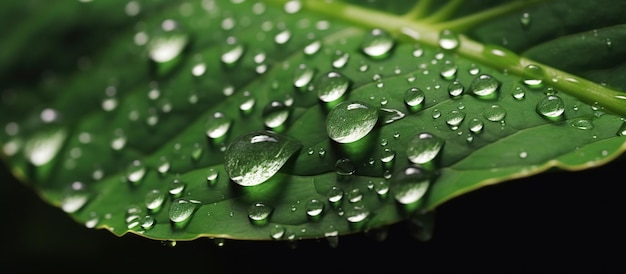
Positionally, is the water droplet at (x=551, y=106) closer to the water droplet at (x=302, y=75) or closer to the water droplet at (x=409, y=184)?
the water droplet at (x=409, y=184)

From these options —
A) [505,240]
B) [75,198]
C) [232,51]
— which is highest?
[232,51]

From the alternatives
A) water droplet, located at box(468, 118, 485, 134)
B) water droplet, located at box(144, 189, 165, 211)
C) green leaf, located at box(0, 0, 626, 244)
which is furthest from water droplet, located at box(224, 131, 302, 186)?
water droplet, located at box(468, 118, 485, 134)

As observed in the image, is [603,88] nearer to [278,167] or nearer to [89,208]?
[278,167]

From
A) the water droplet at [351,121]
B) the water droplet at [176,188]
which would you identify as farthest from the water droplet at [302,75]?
the water droplet at [176,188]

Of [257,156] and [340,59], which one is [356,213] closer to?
[257,156]

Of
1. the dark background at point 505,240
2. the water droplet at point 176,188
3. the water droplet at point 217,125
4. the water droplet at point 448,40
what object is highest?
the water droplet at point 448,40

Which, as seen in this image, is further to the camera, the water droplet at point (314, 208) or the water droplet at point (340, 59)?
the water droplet at point (340, 59)

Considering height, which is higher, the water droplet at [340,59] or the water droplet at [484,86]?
the water droplet at [484,86]

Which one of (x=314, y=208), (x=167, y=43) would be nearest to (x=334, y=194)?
(x=314, y=208)
